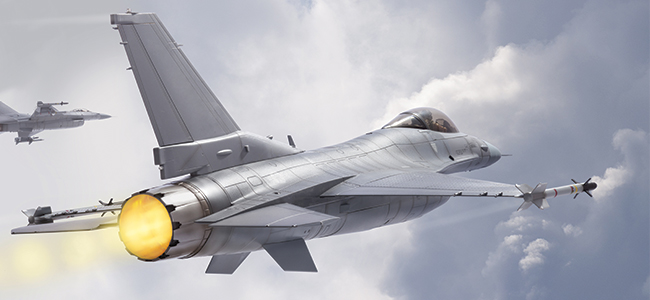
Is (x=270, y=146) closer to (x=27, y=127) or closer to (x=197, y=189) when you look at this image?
(x=197, y=189)

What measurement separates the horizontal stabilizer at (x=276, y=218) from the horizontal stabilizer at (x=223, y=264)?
1.25 meters

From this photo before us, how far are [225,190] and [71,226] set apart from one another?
6.44 feet

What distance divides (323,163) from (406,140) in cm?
280

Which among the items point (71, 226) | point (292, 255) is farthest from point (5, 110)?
point (292, 255)

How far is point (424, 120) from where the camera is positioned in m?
11.1

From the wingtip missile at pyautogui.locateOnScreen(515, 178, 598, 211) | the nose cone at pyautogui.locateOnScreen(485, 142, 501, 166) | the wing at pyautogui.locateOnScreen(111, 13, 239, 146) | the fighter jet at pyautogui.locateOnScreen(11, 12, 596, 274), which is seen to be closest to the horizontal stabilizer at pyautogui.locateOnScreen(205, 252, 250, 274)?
the fighter jet at pyautogui.locateOnScreen(11, 12, 596, 274)

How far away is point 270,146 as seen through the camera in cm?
760

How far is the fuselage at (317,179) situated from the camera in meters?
5.98

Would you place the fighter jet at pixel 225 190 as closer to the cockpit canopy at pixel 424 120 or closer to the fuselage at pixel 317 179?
the fuselage at pixel 317 179

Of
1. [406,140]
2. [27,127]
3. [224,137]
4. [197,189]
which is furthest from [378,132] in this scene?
[27,127]

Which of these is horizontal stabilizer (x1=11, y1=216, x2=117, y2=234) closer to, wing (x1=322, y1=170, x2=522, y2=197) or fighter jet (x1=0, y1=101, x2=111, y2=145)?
wing (x1=322, y1=170, x2=522, y2=197)

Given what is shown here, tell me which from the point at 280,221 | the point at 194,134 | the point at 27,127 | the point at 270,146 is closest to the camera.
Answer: the point at 280,221

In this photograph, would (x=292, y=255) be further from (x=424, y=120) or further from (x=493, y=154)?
(x=493, y=154)

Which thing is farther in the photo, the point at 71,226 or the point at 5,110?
the point at 5,110
